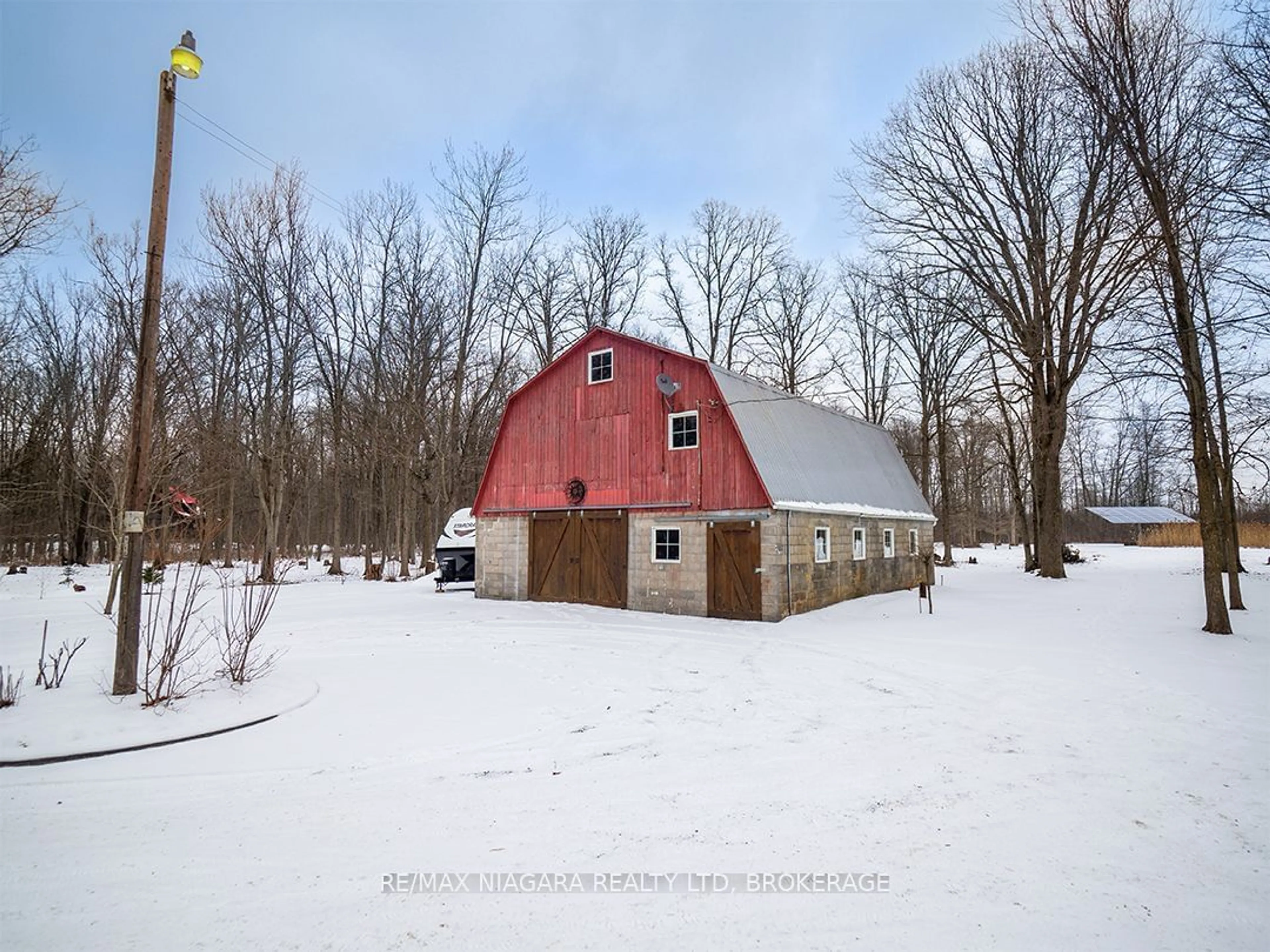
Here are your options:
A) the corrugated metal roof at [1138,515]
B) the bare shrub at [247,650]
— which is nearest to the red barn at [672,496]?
the bare shrub at [247,650]

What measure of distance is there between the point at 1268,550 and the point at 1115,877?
46.5m

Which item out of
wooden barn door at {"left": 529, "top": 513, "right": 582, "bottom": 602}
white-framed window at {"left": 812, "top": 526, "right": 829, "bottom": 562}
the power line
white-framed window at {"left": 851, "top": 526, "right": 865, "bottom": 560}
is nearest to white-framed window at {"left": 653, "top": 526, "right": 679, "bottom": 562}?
wooden barn door at {"left": 529, "top": 513, "right": 582, "bottom": 602}

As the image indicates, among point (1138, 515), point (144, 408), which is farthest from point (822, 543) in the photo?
point (1138, 515)

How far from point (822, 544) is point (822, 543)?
0.02 metres

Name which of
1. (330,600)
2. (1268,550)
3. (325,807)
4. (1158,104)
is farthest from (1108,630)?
(1268,550)

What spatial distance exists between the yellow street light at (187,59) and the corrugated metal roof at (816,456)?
989cm

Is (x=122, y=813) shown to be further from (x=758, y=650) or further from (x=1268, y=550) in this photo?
(x=1268, y=550)

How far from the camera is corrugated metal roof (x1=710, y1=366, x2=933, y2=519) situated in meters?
13.6

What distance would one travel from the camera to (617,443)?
15.2m

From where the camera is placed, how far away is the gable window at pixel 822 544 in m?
14.3

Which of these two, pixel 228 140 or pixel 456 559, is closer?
pixel 228 140

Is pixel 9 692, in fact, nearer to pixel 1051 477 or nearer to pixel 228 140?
pixel 228 140

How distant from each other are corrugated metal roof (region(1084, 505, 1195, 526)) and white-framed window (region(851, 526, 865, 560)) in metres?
42.9

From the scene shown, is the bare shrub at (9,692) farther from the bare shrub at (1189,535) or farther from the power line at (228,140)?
the bare shrub at (1189,535)
